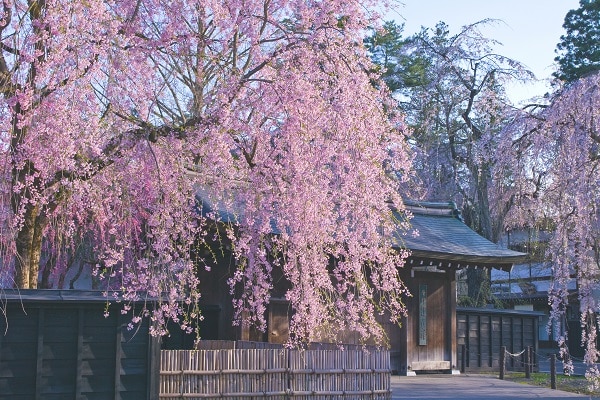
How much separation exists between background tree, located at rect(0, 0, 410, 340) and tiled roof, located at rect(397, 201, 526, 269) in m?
8.34

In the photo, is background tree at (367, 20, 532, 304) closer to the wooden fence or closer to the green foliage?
the green foliage

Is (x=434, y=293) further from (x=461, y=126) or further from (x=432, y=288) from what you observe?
(x=461, y=126)

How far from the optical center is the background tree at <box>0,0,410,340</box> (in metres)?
8.57

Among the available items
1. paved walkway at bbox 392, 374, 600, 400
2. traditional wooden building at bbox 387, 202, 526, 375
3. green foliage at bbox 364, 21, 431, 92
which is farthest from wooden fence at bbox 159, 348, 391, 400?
green foliage at bbox 364, 21, 431, 92

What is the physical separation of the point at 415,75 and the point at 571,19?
790 cm

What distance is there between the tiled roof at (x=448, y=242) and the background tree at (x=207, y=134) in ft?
27.4

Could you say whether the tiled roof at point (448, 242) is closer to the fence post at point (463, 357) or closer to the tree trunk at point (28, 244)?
the fence post at point (463, 357)

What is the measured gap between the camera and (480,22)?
26594 millimetres

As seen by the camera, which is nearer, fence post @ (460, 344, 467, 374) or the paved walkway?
the paved walkway

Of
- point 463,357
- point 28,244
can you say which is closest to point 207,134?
point 28,244

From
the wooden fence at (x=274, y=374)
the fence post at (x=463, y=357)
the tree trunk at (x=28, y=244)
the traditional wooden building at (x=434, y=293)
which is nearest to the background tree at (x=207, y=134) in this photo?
the tree trunk at (x=28, y=244)

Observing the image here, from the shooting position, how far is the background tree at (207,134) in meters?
8.57

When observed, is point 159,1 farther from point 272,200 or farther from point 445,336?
point 445,336

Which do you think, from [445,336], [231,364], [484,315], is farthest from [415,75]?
[231,364]
